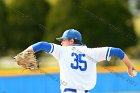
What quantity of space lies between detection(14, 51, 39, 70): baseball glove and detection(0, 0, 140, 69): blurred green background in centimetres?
1564

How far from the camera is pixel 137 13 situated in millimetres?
42094

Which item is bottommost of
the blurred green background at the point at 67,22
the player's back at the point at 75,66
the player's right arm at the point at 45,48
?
the player's back at the point at 75,66

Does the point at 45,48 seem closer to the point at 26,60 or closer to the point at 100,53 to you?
the point at 26,60

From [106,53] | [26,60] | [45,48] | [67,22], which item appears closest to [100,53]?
[106,53]

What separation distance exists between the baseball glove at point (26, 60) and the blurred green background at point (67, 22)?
51.3 feet

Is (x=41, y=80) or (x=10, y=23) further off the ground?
(x=10, y=23)

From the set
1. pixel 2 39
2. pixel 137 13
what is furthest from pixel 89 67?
pixel 137 13

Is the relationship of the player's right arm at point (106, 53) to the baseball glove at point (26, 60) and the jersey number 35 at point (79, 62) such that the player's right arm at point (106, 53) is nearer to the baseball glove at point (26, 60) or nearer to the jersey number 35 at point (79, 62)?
the jersey number 35 at point (79, 62)

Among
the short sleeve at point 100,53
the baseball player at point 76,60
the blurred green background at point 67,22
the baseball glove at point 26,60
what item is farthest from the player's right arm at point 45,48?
the blurred green background at point 67,22

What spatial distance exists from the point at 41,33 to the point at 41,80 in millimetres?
15727

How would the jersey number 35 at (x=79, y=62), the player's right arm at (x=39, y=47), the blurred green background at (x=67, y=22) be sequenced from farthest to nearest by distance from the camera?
the blurred green background at (x=67, y=22), the jersey number 35 at (x=79, y=62), the player's right arm at (x=39, y=47)

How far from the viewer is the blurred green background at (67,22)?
2350cm

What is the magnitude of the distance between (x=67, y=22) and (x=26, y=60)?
706 inches

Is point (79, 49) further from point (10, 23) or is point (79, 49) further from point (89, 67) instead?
point (10, 23)
